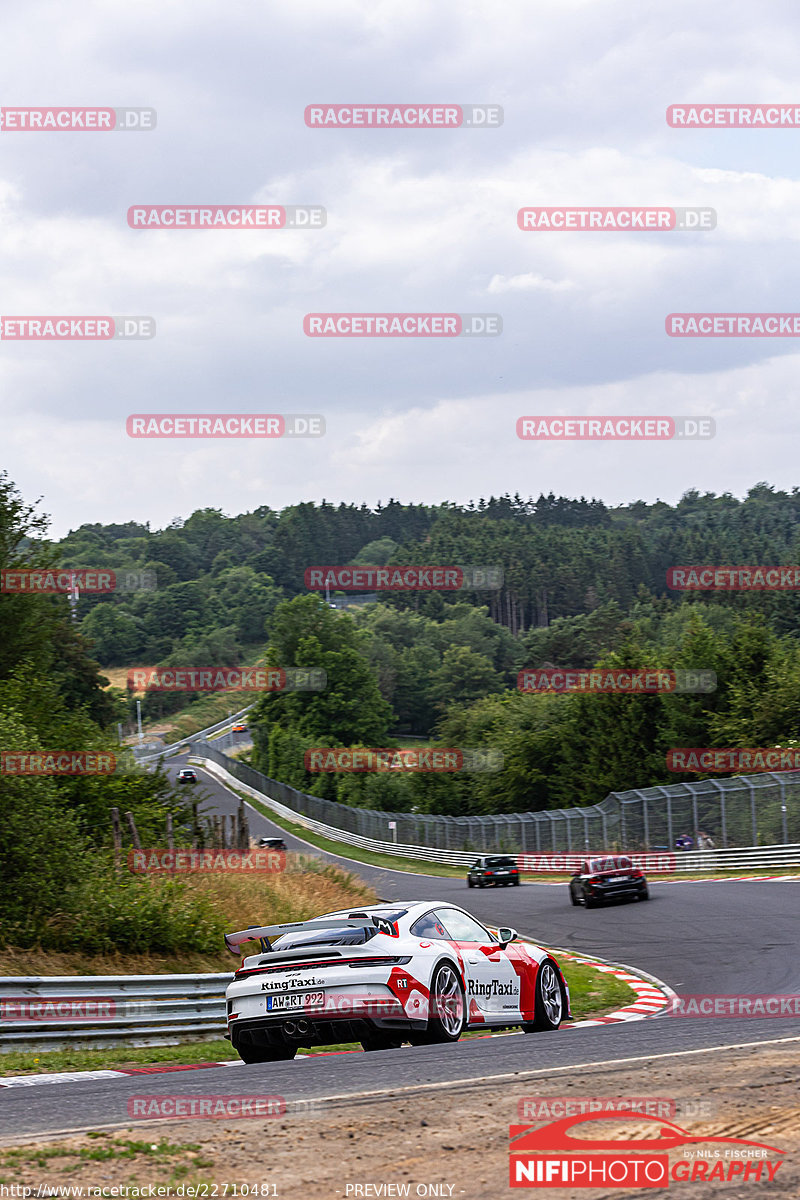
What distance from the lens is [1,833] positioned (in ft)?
49.0

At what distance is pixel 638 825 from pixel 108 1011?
3136cm

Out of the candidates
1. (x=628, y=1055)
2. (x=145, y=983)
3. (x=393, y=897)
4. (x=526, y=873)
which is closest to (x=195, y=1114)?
(x=628, y=1055)

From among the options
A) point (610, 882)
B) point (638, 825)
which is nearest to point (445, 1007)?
point (610, 882)

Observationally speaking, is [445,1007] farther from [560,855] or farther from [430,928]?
[560,855]

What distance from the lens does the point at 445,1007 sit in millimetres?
10312

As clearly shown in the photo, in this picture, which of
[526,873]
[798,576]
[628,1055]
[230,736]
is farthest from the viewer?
[230,736]

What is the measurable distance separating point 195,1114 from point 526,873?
145 ft

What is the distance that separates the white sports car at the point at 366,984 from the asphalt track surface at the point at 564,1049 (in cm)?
26

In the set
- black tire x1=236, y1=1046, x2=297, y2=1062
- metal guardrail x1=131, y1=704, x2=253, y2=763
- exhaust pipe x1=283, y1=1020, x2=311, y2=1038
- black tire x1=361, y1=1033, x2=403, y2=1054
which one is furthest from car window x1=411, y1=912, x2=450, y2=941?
metal guardrail x1=131, y1=704, x2=253, y2=763

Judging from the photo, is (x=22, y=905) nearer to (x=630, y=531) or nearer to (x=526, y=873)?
(x=526, y=873)

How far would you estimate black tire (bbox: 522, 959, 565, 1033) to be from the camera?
1193 centimetres

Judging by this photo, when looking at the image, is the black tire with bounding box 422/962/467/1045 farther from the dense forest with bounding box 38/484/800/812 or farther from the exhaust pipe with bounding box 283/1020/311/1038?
the dense forest with bounding box 38/484/800/812

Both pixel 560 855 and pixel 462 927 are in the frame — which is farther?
pixel 560 855

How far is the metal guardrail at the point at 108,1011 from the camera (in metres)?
11.4
